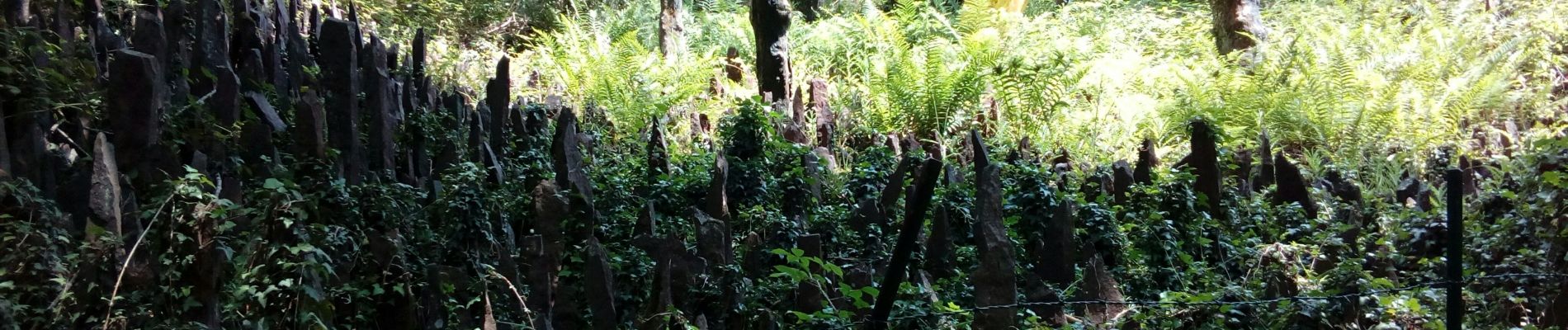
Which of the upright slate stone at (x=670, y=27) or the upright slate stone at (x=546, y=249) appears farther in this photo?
the upright slate stone at (x=670, y=27)

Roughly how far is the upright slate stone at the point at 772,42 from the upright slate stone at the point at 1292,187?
10.9 ft

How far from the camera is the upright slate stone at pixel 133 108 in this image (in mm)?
2941

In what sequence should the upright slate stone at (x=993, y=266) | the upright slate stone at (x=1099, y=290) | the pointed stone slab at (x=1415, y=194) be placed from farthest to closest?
the pointed stone slab at (x=1415, y=194)
the upright slate stone at (x=1099, y=290)
the upright slate stone at (x=993, y=266)

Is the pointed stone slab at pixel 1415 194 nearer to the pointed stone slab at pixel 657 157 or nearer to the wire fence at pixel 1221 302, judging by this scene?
the wire fence at pixel 1221 302

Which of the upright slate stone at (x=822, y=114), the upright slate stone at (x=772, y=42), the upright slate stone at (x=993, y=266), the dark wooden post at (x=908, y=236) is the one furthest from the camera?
the upright slate stone at (x=772, y=42)

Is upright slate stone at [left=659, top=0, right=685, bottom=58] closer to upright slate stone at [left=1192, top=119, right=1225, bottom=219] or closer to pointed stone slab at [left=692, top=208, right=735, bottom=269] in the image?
upright slate stone at [left=1192, top=119, right=1225, bottom=219]

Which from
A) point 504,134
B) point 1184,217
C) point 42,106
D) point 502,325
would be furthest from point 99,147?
point 1184,217

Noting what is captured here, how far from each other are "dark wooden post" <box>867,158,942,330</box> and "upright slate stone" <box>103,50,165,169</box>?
1994 mm

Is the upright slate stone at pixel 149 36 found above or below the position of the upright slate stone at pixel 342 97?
above

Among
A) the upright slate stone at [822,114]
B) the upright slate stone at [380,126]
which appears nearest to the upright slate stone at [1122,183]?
the upright slate stone at [822,114]

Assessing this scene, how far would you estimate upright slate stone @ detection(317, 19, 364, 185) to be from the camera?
3584 mm

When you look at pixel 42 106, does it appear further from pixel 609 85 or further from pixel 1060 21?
pixel 1060 21

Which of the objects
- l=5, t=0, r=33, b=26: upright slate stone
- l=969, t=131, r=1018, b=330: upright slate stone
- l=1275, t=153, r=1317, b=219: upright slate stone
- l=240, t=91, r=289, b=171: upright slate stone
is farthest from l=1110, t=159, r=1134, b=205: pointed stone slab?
l=5, t=0, r=33, b=26: upright slate stone

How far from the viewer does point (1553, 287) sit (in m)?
3.20
